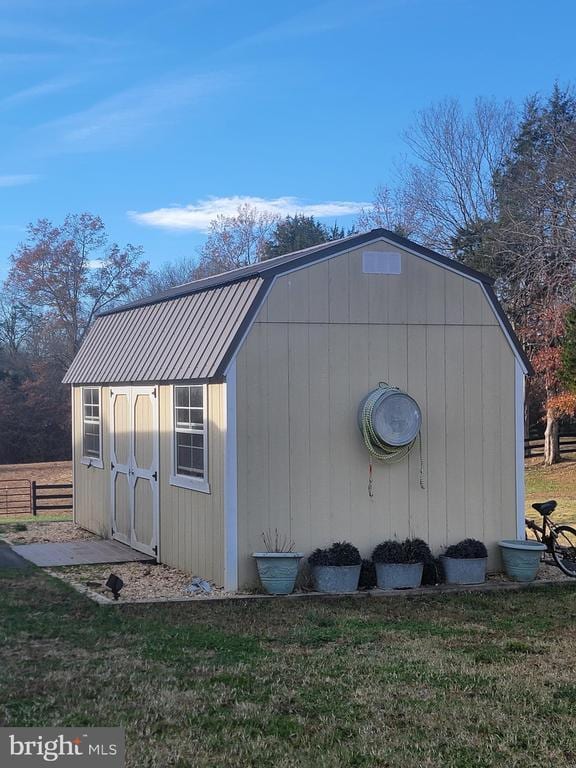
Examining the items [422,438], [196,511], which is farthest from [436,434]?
[196,511]

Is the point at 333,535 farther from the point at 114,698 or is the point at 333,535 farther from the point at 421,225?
the point at 421,225

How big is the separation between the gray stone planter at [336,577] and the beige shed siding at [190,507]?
988 millimetres

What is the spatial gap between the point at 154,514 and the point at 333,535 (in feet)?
9.00

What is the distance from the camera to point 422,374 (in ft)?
31.9

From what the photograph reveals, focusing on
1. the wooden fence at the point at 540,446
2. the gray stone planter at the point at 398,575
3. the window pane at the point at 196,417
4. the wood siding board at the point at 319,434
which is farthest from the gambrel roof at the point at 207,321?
the wooden fence at the point at 540,446

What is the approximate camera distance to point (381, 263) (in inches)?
377

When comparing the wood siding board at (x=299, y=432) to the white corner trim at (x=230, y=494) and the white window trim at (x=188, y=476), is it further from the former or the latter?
the white window trim at (x=188, y=476)

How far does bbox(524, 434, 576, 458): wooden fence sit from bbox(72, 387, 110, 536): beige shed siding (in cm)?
1819

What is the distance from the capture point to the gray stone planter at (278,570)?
8.65m

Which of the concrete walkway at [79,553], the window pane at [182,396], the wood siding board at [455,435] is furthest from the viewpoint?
the concrete walkway at [79,553]

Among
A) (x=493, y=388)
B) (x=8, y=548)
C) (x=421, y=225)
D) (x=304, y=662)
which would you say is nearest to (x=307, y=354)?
(x=493, y=388)

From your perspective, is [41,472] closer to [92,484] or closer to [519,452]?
[92,484]

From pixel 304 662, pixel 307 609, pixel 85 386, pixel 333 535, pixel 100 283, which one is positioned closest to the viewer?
pixel 304 662

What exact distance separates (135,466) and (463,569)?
4581 millimetres
